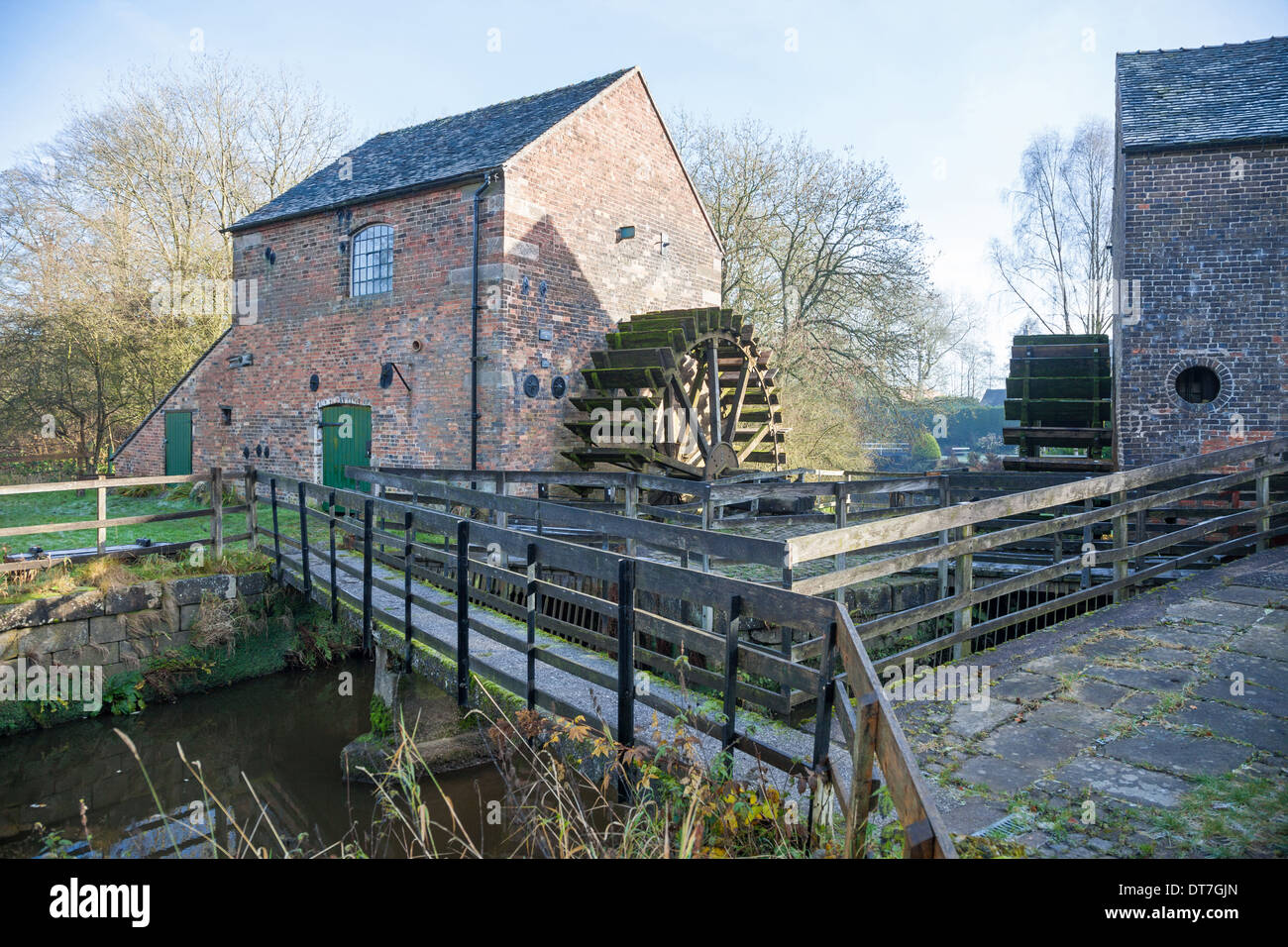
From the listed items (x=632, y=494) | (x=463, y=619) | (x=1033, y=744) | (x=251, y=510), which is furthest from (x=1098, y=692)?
(x=251, y=510)

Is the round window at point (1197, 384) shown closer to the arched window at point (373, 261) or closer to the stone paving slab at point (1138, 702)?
the stone paving slab at point (1138, 702)

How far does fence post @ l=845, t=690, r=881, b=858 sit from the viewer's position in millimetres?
2246

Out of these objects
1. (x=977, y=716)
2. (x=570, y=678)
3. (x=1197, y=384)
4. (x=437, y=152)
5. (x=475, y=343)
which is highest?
(x=437, y=152)

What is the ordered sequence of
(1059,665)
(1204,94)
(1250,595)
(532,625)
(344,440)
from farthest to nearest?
(344,440) → (1204,94) → (1250,595) → (1059,665) → (532,625)

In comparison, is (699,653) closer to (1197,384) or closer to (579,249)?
(579,249)

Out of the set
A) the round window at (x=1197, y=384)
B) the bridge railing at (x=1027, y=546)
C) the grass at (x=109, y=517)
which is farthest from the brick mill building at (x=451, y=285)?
the round window at (x=1197, y=384)

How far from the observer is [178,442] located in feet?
55.8

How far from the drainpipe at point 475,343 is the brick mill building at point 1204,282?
31.3 feet

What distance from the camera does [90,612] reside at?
784 centimetres

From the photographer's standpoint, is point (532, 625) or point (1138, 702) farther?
point (532, 625)

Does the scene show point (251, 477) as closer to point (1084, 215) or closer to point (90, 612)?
point (90, 612)

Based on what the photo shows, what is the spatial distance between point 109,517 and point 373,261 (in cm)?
635
